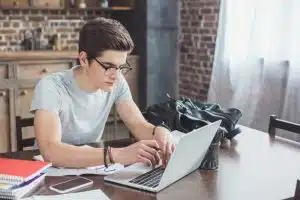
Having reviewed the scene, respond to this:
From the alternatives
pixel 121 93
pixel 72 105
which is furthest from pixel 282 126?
pixel 72 105

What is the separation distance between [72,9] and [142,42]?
0.82m

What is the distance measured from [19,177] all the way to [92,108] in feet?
2.29

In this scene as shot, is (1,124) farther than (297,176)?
Yes

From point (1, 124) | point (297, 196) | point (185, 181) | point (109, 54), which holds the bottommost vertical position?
point (1, 124)

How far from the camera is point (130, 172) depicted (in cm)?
158

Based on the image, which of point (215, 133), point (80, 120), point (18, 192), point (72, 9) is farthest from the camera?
point (72, 9)

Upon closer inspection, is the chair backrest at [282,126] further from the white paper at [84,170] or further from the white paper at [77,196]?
the white paper at [77,196]

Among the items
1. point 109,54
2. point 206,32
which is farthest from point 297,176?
point 206,32

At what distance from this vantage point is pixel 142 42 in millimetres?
4430

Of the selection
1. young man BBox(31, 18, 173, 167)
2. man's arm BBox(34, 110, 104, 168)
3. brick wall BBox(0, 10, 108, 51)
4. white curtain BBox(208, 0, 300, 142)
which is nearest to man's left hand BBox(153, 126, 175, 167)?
young man BBox(31, 18, 173, 167)

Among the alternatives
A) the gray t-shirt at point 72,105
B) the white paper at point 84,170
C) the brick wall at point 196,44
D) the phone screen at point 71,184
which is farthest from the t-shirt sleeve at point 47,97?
the brick wall at point 196,44

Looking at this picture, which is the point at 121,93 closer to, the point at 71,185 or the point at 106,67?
the point at 106,67

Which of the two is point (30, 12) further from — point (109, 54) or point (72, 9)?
point (109, 54)

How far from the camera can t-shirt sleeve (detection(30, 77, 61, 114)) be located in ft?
5.82
